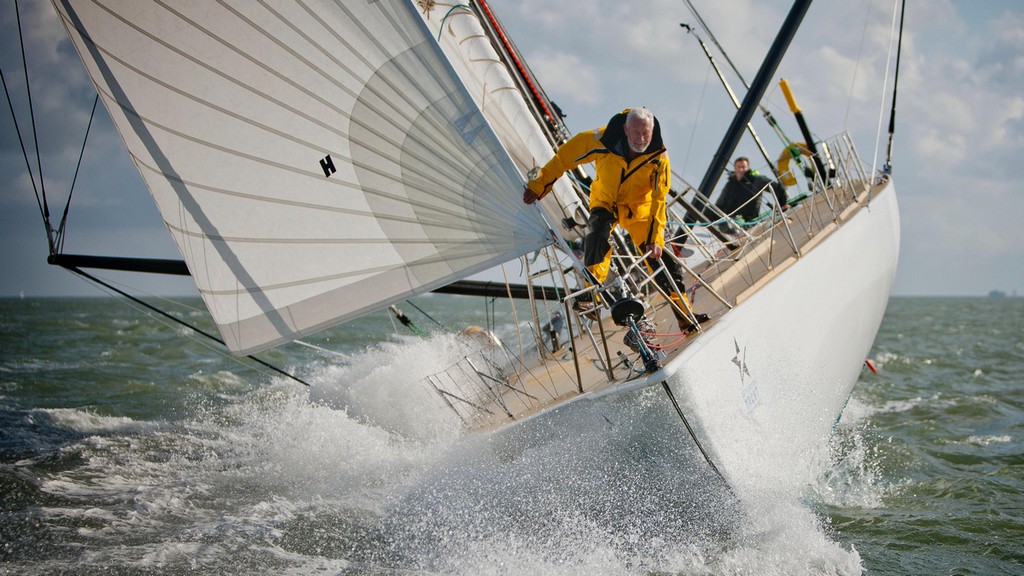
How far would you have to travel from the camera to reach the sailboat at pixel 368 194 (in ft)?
13.8

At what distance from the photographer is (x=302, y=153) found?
15.4 feet

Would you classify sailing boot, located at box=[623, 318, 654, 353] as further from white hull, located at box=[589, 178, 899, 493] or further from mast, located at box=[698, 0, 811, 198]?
mast, located at box=[698, 0, 811, 198]

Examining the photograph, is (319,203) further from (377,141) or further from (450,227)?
(450,227)

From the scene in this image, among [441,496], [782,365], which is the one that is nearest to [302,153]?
[441,496]

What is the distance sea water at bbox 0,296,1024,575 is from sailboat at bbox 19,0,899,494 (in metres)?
0.33

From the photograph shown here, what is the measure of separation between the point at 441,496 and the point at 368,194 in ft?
5.96

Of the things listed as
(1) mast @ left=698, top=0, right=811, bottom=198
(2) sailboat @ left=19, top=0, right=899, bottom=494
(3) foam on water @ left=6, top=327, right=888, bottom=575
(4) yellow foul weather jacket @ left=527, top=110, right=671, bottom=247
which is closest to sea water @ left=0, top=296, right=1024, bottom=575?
(3) foam on water @ left=6, top=327, right=888, bottom=575

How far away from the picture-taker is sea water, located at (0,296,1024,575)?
367 cm

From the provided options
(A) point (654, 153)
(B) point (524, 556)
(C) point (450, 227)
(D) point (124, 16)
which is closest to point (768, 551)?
(B) point (524, 556)

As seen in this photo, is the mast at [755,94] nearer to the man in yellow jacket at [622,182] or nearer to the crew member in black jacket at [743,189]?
the crew member in black jacket at [743,189]

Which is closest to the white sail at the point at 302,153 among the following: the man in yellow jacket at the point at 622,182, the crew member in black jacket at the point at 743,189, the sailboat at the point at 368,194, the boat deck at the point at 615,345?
the sailboat at the point at 368,194

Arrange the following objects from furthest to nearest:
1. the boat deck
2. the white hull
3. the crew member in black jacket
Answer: the crew member in black jacket
the boat deck
the white hull

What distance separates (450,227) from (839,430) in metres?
4.56

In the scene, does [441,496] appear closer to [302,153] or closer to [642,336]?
[642,336]
